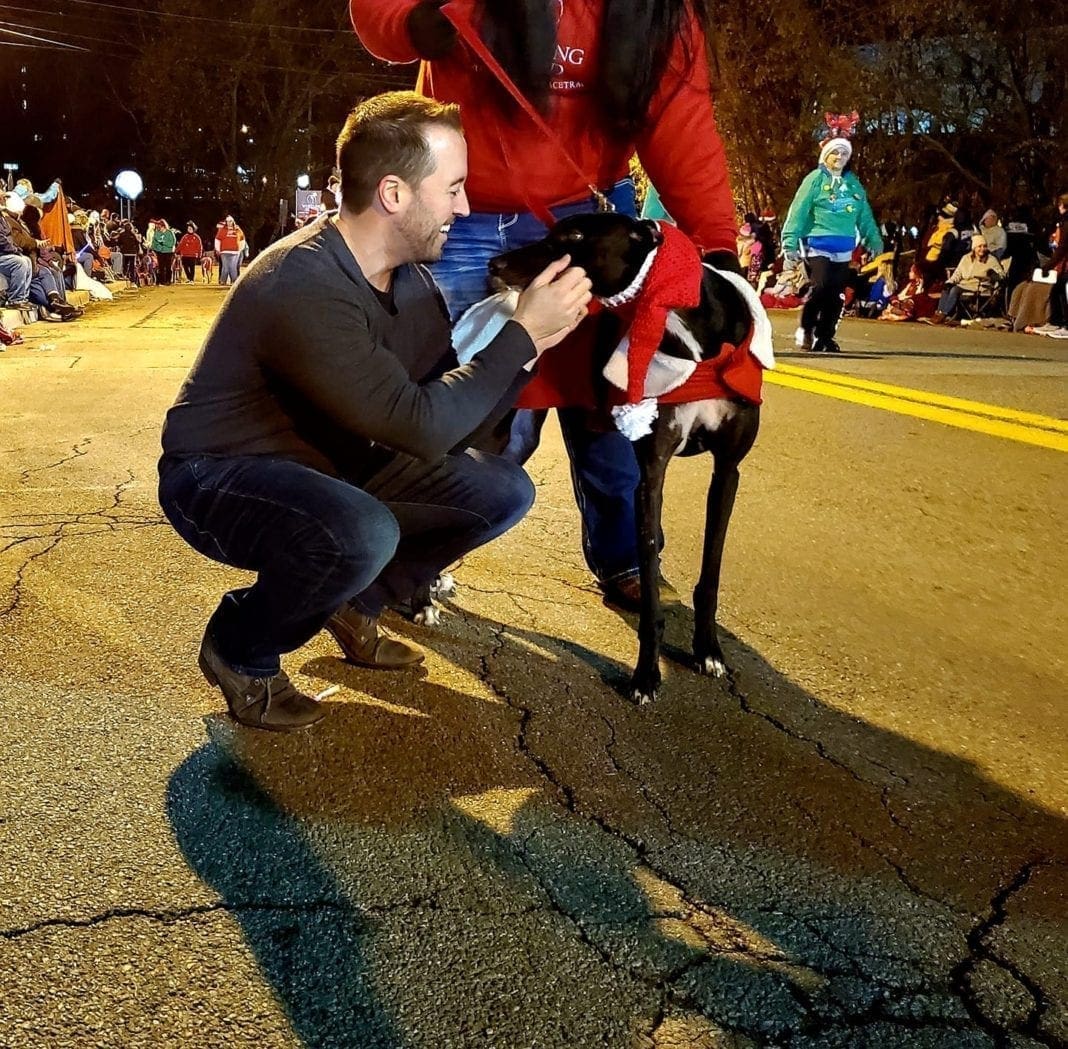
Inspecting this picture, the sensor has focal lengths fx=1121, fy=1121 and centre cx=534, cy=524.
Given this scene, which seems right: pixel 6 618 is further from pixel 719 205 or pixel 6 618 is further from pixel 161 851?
pixel 719 205

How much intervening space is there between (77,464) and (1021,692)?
4578 millimetres

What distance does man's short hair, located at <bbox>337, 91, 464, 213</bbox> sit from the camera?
257 cm

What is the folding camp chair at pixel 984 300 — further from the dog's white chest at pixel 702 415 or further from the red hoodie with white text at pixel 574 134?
the dog's white chest at pixel 702 415

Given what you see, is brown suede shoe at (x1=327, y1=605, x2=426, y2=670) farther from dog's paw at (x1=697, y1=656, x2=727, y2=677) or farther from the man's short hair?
the man's short hair

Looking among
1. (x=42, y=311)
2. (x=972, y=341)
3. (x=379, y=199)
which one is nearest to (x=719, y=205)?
(x=379, y=199)

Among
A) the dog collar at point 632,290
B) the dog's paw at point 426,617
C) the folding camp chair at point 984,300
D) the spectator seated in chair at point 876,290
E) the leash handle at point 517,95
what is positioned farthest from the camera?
the spectator seated in chair at point 876,290

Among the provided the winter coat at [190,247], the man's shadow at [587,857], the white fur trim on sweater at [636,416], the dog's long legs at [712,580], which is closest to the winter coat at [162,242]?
the winter coat at [190,247]

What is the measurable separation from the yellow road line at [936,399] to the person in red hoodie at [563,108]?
4.96 meters

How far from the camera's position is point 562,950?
6.54ft

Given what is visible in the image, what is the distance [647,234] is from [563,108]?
2.15 ft

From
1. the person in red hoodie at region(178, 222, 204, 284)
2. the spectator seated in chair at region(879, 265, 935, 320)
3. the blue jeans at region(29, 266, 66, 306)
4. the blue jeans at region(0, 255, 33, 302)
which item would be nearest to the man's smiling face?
the blue jeans at region(0, 255, 33, 302)

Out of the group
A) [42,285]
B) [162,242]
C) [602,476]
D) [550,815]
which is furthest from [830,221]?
[162,242]

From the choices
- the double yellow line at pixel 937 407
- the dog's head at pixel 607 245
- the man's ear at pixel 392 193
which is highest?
the man's ear at pixel 392 193

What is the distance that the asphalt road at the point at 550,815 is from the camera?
1.86 meters
